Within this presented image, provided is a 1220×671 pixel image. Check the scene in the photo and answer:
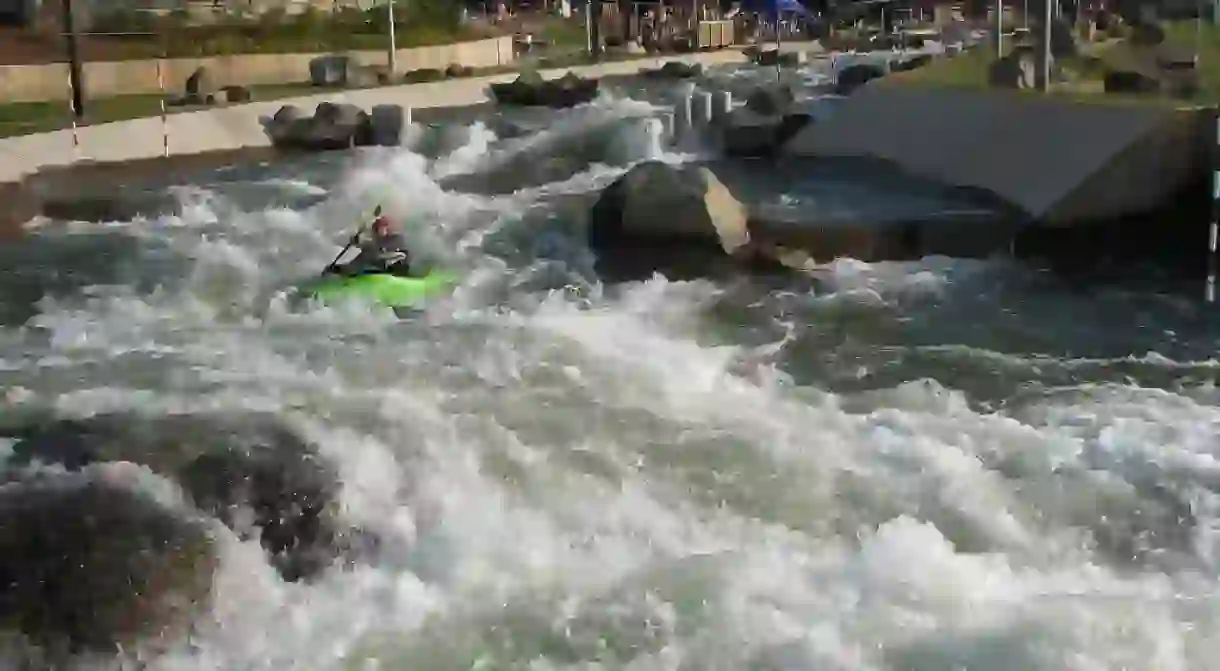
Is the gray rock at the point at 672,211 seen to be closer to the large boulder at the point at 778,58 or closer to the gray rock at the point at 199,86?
the gray rock at the point at 199,86

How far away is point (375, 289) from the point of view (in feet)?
37.2

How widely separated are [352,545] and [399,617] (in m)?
0.65

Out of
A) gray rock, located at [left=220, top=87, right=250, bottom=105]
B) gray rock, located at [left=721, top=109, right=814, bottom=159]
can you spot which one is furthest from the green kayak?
gray rock, located at [left=220, top=87, right=250, bottom=105]

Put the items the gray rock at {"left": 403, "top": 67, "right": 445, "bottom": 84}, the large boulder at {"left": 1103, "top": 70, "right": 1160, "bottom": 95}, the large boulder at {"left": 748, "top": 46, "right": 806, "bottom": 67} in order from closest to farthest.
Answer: the large boulder at {"left": 1103, "top": 70, "right": 1160, "bottom": 95} → the gray rock at {"left": 403, "top": 67, "right": 445, "bottom": 84} → the large boulder at {"left": 748, "top": 46, "right": 806, "bottom": 67}

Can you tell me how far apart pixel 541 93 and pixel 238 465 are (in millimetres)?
25390

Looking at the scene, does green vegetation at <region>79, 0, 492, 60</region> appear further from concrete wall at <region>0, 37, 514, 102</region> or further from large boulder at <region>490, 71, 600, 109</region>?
large boulder at <region>490, 71, 600, 109</region>

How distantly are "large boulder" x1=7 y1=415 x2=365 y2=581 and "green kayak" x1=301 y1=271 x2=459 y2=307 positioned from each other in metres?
3.70

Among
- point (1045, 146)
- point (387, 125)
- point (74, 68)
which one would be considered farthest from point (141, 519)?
point (387, 125)

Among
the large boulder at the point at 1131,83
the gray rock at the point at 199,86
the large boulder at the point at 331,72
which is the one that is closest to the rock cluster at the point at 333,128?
the gray rock at the point at 199,86

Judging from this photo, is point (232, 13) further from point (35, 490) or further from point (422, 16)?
point (35, 490)

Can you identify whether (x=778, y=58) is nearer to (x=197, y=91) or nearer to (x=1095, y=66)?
(x=197, y=91)

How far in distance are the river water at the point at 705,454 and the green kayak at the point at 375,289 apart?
0.65 ft

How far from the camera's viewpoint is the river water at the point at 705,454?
229 inches

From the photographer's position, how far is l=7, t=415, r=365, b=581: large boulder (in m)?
6.44
